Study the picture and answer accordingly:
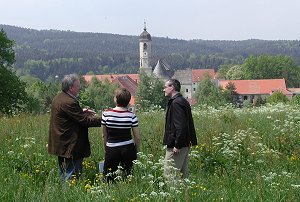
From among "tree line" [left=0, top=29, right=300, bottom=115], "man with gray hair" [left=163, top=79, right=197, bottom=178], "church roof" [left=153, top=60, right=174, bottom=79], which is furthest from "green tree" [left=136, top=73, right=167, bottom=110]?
"church roof" [left=153, top=60, right=174, bottom=79]

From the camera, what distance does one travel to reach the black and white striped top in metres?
6.45

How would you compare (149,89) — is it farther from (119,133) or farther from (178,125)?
(119,133)

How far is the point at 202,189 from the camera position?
5.46m

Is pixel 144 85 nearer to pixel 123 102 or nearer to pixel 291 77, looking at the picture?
pixel 123 102

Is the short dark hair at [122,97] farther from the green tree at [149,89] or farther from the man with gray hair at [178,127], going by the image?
the green tree at [149,89]

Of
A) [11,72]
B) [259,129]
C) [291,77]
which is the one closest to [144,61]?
[291,77]

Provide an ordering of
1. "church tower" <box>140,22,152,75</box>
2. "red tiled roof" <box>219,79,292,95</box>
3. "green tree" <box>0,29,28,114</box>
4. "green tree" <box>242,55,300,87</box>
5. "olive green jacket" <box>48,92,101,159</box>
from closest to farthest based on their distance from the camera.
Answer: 1. "olive green jacket" <box>48,92,101,159</box>
2. "green tree" <box>0,29,28,114</box>
3. "red tiled roof" <box>219,79,292,95</box>
4. "green tree" <box>242,55,300,87</box>
5. "church tower" <box>140,22,152,75</box>

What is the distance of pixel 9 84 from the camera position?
32469 mm

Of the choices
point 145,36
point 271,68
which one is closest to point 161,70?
point 145,36

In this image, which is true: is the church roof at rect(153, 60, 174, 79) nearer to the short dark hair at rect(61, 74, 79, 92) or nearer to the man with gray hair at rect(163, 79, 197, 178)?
the man with gray hair at rect(163, 79, 197, 178)

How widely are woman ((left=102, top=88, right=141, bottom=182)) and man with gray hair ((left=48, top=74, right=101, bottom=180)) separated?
0.25 metres

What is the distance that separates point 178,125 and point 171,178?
69.9 inches

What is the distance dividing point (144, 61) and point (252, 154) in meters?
148

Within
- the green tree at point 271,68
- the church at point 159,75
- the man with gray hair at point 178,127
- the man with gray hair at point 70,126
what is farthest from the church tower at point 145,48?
the man with gray hair at point 70,126
